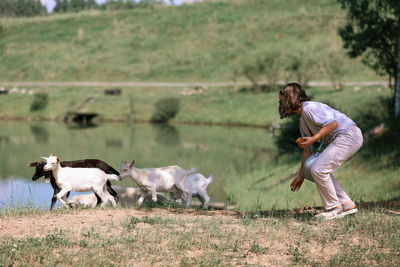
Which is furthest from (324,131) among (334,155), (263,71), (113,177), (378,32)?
(263,71)

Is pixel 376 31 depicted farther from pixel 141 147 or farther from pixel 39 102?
pixel 39 102

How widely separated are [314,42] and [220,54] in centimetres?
1233

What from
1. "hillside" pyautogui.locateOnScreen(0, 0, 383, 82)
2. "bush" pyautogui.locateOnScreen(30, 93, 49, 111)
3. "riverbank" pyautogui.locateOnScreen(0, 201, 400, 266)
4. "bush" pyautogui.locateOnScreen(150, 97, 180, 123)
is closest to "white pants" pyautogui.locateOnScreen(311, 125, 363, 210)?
"riverbank" pyautogui.locateOnScreen(0, 201, 400, 266)

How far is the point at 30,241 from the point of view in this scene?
6707mm

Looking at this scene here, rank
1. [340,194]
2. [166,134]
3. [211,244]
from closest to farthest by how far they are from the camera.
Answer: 1. [211,244]
2. [340,194]
3. [166,134]

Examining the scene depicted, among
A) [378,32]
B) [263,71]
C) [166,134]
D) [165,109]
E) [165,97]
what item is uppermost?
[263,71]

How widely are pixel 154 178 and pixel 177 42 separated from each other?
219 feet

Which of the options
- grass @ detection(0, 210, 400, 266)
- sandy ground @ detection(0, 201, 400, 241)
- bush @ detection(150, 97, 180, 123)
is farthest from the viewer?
bush @ detection(150, 97, 180, 123)

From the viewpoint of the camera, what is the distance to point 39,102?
53.2m

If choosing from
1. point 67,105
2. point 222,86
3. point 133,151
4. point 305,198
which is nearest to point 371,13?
point 305,198

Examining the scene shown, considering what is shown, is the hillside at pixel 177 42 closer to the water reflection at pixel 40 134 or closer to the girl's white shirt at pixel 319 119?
the water reflection at pixel 40 134

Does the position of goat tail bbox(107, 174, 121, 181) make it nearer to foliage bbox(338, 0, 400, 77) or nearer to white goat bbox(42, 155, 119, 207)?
white goat bbox(42, 155, 119, 207)

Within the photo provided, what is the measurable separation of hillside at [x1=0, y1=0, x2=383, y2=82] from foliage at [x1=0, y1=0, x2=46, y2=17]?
13.6m

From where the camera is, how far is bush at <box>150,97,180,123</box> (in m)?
49.3
